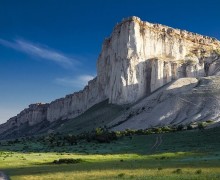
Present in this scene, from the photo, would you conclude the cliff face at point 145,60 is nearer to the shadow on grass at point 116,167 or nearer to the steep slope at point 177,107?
the steep slope at point 177,107

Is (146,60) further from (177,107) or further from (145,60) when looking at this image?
(177,107)

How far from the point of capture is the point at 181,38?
19775cm

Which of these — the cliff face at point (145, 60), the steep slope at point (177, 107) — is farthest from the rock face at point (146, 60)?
the steep slope at point (177, 107)

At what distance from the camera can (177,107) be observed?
129 metres

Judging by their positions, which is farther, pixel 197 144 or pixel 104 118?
pixel 104 118

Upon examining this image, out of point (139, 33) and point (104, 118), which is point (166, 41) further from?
point (104, 118)

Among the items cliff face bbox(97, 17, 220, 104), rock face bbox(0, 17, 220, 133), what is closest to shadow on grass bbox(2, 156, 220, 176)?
rock face bbox(0, 17, 220, 133)

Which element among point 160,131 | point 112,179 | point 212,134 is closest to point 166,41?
point 160,131

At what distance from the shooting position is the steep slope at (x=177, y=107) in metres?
121

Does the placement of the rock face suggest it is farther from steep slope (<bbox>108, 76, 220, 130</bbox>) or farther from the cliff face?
steep slope (<bbox>108, 76, 220, 130</bbox>)

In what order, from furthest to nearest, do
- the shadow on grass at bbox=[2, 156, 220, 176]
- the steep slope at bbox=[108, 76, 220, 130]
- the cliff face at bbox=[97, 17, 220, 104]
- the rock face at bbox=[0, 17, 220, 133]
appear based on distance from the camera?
the cliff face at bbox=[97, 17, 220, 104] < the rock face at bbox=[0, 17, 220, 133] < the steep slope at bbox=[108, 76, 220, 130] < the shadow on grass at bbox=[2, 156, 220, 176]

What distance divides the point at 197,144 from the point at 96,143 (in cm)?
2877

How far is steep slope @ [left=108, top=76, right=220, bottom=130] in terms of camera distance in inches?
4764

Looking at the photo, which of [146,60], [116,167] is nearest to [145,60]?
[146,60]
